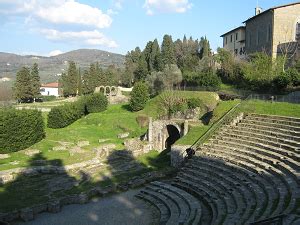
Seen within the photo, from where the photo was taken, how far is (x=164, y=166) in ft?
86.1

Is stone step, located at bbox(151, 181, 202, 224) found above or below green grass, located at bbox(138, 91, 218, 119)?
below

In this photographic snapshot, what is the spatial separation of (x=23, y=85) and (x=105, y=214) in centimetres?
6224

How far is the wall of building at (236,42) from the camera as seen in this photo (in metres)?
62.6

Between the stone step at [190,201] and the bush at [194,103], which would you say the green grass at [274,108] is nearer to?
the stone step at [190,201]

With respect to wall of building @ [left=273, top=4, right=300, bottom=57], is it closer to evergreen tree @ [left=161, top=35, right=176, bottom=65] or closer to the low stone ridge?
evergreen tree @ [left=161, top=35, right=176, bottom=65]

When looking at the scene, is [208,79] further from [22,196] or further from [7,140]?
[22,196]

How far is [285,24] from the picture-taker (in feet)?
→ 160

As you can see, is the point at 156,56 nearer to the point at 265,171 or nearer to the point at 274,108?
the point at 274,108

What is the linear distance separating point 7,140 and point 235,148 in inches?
807

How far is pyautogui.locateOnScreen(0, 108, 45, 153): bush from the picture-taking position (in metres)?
32.3

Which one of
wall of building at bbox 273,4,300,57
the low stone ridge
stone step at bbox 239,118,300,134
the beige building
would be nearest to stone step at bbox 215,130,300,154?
stone step at bbox 239,118,300,134

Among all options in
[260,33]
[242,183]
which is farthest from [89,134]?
[260,33]

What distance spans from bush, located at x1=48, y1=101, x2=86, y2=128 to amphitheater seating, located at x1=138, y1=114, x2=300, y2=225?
26.1m

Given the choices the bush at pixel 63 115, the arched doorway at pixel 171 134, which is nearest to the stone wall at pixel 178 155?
the arched doorway at pixel 171 134
